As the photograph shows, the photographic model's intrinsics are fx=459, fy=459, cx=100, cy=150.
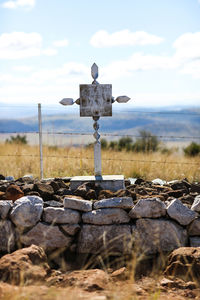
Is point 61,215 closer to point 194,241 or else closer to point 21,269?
point 21,269

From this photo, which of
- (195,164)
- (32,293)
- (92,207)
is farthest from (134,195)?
(195,164)

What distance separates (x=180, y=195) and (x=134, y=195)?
719mm

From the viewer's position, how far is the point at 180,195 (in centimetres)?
591

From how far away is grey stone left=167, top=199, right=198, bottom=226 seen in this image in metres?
5.02

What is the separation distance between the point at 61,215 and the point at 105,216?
19.0 inches

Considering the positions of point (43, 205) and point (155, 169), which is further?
point (155, 169)

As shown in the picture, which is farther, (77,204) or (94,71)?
(94,71)

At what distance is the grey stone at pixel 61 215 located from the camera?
16.4ft

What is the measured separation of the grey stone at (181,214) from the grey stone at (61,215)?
103 cm

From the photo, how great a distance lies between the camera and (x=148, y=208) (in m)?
5.02

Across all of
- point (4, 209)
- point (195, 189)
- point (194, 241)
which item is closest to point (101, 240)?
point (194, 241)

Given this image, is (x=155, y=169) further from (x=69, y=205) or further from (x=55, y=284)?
(x=55, y=284)

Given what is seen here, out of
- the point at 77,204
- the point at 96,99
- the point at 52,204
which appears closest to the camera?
the point at 77,204

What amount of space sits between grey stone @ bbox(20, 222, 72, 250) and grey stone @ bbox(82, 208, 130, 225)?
0.32 metres
